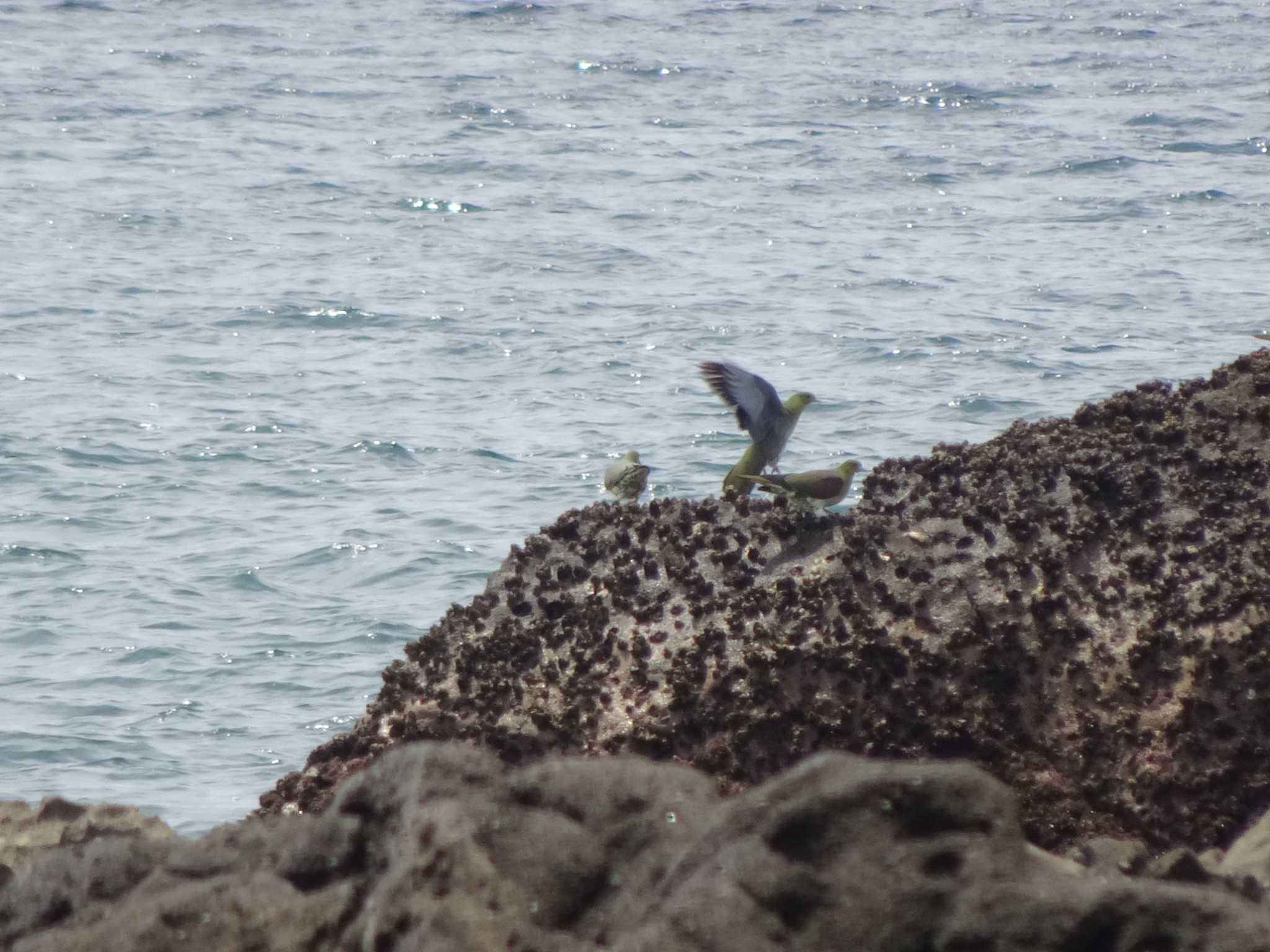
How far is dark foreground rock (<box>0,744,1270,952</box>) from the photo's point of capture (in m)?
2.74

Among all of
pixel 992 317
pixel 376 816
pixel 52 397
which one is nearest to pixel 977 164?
pixel 992 317

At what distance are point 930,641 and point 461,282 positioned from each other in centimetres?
1546

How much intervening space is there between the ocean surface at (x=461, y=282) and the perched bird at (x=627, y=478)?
3101 millimetres

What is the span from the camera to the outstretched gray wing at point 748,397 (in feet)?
19.1

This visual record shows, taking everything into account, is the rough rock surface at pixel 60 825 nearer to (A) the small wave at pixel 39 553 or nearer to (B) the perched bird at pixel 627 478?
(B) the perched bird at pixel 627 478

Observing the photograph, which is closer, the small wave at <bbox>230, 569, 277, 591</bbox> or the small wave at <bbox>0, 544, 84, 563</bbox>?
the small wave at <bbox>230, 569, 277, 591</bbox>

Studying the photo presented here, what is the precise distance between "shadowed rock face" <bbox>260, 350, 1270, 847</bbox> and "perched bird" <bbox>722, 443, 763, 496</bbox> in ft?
2.29

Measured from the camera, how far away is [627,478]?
20.4 ft

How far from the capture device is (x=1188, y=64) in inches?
1189

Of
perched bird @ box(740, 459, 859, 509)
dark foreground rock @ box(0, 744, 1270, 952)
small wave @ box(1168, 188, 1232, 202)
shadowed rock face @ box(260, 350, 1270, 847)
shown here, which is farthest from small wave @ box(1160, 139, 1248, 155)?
dark foreground rock @ box(0, 744, 1270, 952)

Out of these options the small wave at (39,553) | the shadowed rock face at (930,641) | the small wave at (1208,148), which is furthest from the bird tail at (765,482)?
the small wave at (1208,148)

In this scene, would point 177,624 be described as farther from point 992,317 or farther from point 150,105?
point 150,105

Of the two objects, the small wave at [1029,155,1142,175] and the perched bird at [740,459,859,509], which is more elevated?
the perched bird at [740,459,859,509]

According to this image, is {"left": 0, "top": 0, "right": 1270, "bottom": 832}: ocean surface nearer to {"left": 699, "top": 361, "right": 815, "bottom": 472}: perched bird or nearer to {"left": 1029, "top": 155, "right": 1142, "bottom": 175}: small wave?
{"left": 1029, "top": 155, "right": 1142, "bottom": 175}: small wave
